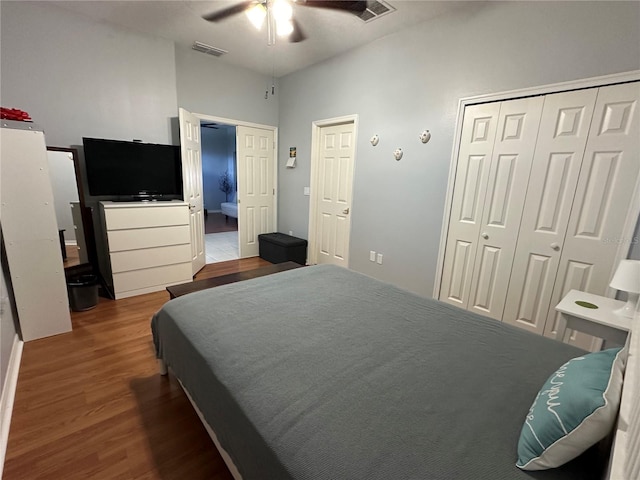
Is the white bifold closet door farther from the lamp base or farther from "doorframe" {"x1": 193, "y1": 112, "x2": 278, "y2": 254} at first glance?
"doorframe" {"x1": 193, "y1": 112, "x2": 278, "y2": 254}

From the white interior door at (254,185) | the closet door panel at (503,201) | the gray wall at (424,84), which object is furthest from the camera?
the white interior door at (254,185)

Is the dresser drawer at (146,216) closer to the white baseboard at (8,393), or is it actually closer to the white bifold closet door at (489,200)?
the white baseboard at (8,393)

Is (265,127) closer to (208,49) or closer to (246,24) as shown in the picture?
(208,49)

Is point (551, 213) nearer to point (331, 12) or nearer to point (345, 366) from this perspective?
point (345, 366)

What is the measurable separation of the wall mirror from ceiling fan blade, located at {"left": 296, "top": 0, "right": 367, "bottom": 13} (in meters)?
2.67

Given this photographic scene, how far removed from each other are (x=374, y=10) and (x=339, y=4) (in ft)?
1.11

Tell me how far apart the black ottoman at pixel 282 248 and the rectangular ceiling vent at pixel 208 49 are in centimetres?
248

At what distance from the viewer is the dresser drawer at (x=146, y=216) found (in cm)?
284

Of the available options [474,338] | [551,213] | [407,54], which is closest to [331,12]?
[407,54]

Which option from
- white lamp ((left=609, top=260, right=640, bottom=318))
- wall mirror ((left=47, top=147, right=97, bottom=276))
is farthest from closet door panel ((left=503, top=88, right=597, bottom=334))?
wall mirror ((left=47, top=147, right=97, bottom=276))

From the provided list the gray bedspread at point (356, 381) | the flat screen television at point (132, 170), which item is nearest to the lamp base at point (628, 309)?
the gray bedspread at point (356, 381)

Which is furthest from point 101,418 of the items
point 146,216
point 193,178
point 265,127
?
point 265,127

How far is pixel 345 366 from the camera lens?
1149 mm

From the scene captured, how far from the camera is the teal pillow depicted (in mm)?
683
